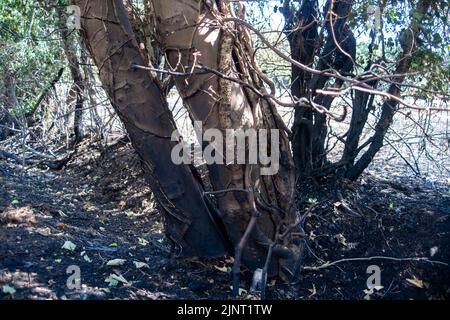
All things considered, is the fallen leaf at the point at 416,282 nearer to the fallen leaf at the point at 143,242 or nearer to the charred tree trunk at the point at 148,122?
the charred tree trunk at the point at 148,122

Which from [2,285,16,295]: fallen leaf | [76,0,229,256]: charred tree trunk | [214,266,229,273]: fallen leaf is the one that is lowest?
[2,285,16,295]: fallen leaf

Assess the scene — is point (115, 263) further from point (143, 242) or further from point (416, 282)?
point (416, 282)

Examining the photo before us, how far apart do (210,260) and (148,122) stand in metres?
1.16

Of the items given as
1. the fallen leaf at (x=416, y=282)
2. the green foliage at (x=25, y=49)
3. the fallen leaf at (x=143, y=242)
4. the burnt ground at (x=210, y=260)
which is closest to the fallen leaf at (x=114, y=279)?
the burnt ground at (x=210, y=260)

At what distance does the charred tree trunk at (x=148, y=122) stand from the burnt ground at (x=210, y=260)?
24cm

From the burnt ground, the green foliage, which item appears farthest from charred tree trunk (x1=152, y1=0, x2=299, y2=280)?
the green foliage

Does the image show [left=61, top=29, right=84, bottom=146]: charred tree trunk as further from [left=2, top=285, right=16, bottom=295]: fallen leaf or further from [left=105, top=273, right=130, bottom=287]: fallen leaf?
[left=2, top=285, right=16, bottom=295]: fallen leaf

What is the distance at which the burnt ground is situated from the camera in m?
3.89

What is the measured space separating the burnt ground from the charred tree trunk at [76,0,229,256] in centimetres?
24

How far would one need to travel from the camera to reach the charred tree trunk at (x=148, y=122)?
3980mm

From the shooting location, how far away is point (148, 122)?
160 inches

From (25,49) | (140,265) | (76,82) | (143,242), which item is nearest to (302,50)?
(143,242)

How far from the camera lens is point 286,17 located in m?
5.31

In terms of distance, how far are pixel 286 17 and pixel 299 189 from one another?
1.65 meters
